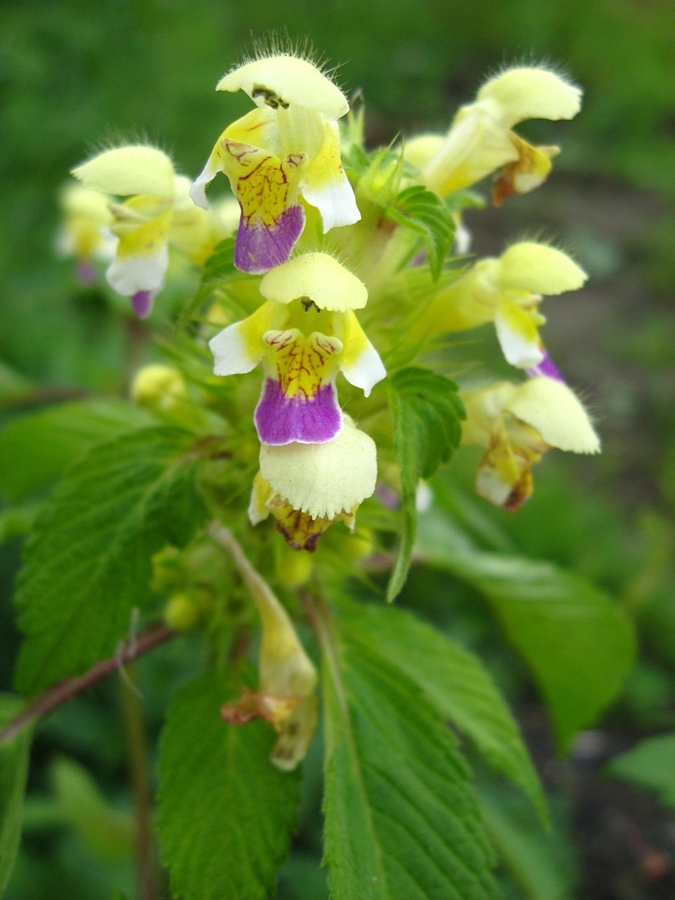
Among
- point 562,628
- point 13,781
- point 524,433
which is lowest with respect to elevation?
point 13,781

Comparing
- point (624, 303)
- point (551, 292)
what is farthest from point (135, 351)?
point (624, 303)

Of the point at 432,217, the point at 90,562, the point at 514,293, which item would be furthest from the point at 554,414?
the point at 90,562

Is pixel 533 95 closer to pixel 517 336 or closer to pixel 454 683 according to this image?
pixel 517 336

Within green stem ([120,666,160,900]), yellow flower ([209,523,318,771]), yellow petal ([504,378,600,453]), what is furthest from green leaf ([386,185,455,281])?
green stem ([120,666,160,900])

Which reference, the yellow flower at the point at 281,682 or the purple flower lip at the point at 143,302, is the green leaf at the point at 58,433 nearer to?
the purple flower lip at the point at 143,302

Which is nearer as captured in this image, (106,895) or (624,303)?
(106,895)

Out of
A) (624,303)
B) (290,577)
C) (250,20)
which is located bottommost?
(290,577)

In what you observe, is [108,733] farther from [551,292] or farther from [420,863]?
[551,292]
